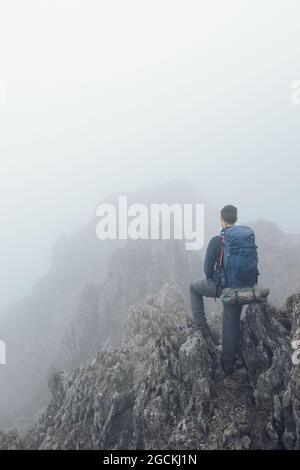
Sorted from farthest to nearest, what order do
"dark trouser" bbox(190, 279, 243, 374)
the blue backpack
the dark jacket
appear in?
1. "dark trouser" bbox(190, 279, 243, 374)
2. the dark jacket
3. the blue backpack

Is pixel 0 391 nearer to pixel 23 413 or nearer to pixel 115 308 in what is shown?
pixel 23 413

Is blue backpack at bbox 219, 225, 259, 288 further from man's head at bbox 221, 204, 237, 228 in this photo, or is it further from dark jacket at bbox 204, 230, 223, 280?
man's head at bbox 221, 204, 237, 228

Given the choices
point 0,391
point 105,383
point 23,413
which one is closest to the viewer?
point 105,383

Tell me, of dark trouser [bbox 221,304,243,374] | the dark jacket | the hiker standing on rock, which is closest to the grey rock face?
dark trouser [bbox 221,304,243,374]

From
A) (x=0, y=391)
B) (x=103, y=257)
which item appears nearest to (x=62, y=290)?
(x=103, y=257)

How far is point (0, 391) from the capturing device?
101000 millimetres

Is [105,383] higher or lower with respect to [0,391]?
higher

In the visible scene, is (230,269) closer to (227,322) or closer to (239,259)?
(239,259)

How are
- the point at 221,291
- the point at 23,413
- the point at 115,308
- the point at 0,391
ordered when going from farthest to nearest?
the point at 0,391 < the point at 115,308 < the point at 23,413 < the point at 221,291

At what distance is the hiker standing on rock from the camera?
13398mm

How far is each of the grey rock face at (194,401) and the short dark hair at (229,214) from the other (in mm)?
3693

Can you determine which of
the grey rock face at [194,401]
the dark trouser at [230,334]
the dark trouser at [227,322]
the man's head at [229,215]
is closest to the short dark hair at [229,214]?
the man's head at [229,215]

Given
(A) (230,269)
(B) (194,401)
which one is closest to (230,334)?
(A) (230,269)
